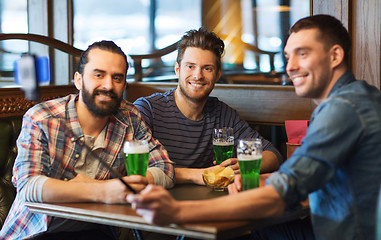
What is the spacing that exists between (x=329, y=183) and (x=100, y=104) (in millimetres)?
1004

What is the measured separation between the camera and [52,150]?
2.01 m

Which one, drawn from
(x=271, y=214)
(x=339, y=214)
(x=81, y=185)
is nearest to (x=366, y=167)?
(x=339, y=214)

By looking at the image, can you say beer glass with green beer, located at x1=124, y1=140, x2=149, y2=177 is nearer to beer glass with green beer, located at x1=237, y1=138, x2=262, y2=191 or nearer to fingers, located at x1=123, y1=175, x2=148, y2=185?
fingers, located at x1=123, y1=175, x2=148, y2=185

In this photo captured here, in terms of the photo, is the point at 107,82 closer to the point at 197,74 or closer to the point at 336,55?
the point at 197,74

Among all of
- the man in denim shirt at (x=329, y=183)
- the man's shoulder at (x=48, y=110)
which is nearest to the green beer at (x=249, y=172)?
the man in denim shirt at (x=329, y=183)

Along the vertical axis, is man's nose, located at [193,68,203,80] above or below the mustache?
above

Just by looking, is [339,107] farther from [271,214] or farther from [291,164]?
[271,214]

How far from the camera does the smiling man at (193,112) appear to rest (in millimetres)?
2643

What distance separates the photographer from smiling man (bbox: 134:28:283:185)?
2643 mm

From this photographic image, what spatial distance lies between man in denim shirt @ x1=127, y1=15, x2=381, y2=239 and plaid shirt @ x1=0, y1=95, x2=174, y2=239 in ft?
2.07

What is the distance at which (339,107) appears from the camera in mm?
1542

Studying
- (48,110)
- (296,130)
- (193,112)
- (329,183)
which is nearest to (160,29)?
(193,112)

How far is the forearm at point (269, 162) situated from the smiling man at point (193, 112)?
0.05m

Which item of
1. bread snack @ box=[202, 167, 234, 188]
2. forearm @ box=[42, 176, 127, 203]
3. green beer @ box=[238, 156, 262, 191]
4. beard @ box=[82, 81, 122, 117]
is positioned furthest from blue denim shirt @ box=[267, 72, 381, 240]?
beard @ box=[82, 81, 122, 117]
